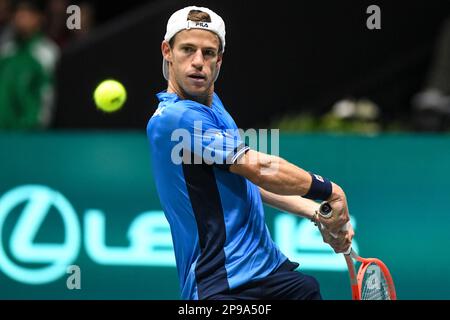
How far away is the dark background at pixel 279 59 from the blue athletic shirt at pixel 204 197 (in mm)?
3410

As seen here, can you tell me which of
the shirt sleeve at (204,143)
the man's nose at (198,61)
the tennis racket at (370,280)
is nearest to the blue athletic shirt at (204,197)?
the shirt sleeve at (204,143)

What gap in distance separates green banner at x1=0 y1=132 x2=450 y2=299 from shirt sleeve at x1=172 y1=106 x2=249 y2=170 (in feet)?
9.74

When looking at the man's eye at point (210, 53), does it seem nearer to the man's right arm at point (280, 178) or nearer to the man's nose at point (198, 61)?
the man's nose at point (198, 61)

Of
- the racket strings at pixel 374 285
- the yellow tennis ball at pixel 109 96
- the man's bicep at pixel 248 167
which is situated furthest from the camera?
the racket strings at pixel 374 285

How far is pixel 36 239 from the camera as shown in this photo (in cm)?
777

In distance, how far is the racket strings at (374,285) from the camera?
510 centimetres

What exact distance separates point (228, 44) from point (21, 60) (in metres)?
2.00

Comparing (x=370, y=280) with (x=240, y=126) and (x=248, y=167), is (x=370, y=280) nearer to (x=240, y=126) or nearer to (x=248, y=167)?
(x=248, y=167)

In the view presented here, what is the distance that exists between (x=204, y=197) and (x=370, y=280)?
1.08 metres

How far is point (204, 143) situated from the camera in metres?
4.46

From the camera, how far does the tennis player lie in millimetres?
4465

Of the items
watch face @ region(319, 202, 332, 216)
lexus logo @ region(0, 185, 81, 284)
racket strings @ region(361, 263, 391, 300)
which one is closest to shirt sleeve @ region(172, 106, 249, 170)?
watch face @ region(319, 202, 332, 216)

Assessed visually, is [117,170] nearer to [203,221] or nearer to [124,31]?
[124,31]
